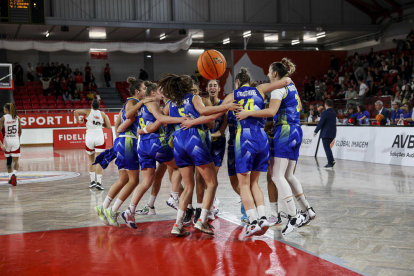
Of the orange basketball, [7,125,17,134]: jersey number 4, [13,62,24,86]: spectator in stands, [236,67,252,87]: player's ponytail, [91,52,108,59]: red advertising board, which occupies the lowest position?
[7,125,17,134]: jersey number 4

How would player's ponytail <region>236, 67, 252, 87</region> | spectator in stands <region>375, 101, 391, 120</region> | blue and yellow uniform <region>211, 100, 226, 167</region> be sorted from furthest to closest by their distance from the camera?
spectator in stands <region>375, 101, 391, 120</region> → blue and yellow uniform <region>211, 100, 226, 167</region> → player's ponytail <region>236, 67, 252, 87</region>

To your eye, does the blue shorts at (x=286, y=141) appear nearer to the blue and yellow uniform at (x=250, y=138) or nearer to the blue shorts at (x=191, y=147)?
the blue and yellow uniform at (x=250, y=138)

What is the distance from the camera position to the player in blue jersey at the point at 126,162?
547cm

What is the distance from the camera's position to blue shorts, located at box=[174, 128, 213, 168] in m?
4.75

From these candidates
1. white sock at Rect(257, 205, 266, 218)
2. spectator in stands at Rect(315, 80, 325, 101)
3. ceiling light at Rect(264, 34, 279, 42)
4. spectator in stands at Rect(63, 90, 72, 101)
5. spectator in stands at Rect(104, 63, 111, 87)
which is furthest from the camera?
spectator in stands at Rect(104, 63, 111, 87)

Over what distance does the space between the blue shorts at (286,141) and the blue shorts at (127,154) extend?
1.78 meters

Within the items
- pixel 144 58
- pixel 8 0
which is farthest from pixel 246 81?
pixel 144 58

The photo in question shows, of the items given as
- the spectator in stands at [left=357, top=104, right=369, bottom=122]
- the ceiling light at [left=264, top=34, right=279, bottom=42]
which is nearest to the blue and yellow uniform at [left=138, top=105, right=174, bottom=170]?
the spectator in stands at [left=357, top=104, right=369, bottom=122]

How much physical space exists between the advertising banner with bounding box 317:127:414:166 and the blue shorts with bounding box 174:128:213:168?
8258mm

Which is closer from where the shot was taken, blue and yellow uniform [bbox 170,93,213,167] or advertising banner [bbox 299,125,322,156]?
blue and yellow uniform [bbox 170,93,213,167]

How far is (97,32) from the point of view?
82.7 feet

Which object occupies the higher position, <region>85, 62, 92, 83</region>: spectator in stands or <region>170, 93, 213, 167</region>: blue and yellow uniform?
<region>85, 62, 92, 83</region>: spectator in stands

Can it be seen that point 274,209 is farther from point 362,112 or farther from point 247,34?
point 247,34

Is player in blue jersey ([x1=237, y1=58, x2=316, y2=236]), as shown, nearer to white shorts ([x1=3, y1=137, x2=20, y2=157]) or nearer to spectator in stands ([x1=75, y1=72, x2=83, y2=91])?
white shorts ([x1=3, y1=137, x2=20, y2=157])
